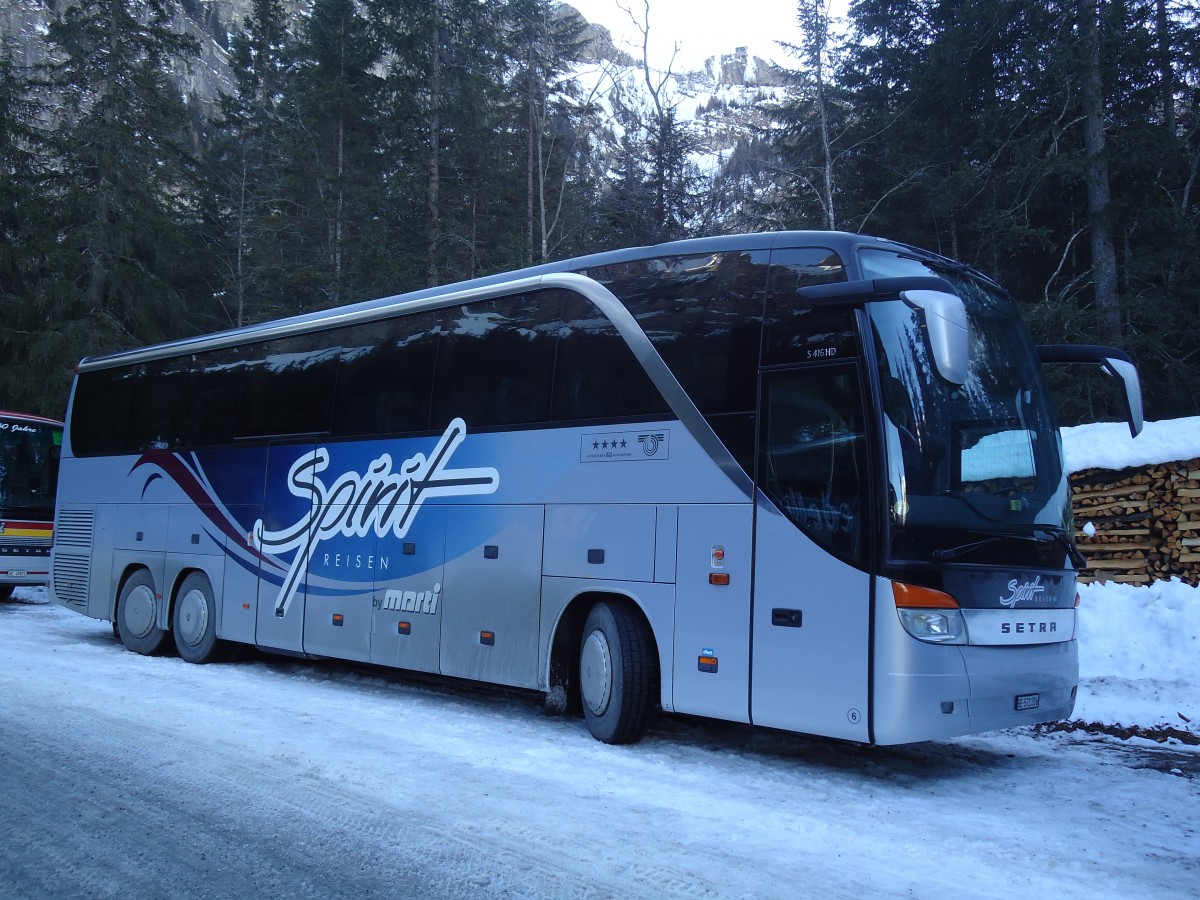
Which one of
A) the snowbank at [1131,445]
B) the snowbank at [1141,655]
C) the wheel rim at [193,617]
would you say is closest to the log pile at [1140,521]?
the snowbank at [1131,445]

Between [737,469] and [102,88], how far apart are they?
28177mm

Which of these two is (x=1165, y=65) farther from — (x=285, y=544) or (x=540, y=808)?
(x=540, y=808)

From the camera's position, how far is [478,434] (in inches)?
351

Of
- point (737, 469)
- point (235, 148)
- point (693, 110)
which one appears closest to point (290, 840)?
point (737, 469)

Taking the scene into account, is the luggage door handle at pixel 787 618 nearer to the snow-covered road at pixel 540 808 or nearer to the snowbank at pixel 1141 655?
the snow-covered road at pixel 540 808

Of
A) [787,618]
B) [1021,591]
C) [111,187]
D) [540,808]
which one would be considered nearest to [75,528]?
[540,808]

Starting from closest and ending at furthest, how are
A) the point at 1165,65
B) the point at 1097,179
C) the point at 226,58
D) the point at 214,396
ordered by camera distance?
the point at 214,396, the point at 1097,179, the point at 1165,65, the point at 226,58

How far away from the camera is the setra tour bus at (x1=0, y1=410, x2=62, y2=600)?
17.8 metres

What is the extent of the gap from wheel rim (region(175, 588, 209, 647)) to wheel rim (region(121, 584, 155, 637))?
0.54 meters

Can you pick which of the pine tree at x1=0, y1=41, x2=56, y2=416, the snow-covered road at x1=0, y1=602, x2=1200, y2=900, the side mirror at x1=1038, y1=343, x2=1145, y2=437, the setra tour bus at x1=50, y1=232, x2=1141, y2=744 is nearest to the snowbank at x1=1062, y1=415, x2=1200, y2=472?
the side mirror at x1=1038, y1=343, x2=1145, y2=437

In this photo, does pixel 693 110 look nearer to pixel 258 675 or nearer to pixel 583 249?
pixel 583 249

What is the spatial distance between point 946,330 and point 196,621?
9.63 meters

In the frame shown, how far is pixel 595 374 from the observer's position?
799 centimetres

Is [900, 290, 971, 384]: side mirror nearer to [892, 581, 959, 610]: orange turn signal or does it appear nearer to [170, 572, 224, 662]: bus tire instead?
[892, 581, 959, 610]: orange turn signal
